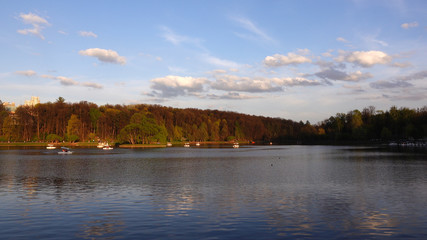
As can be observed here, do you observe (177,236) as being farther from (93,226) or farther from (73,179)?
(73,179)

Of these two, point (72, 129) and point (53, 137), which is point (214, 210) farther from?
point (53, 137)

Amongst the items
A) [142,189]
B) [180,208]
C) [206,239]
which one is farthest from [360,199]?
[142,189]

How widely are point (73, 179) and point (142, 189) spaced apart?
A: 13880mm

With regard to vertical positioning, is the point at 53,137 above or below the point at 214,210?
above

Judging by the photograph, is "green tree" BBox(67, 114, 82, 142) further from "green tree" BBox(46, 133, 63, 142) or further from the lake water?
the lake water

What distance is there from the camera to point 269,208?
86.5 ft

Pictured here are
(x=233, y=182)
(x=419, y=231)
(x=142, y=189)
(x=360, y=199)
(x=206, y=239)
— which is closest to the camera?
(x=206, y=239)

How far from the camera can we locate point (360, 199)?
30172 millimetres

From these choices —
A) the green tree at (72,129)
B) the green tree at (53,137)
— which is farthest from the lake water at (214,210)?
the green tree at (53,137)

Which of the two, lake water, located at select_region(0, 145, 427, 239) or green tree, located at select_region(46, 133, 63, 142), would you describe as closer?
lake water, located at select_region(0, 145, 427, 239)

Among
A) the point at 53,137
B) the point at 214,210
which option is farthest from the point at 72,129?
the point at 214,210

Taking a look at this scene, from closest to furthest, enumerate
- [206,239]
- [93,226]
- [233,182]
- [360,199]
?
[206,239]
[93,226]
[360,199]
[233,182]


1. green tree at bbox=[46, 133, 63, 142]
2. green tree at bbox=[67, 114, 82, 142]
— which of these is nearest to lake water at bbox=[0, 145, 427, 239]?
green tree at bbox=[67, 114, 82, 142]

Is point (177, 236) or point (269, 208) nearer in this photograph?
point (177, 236)
